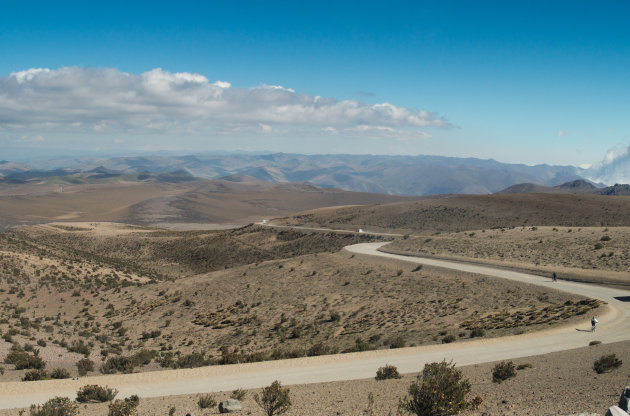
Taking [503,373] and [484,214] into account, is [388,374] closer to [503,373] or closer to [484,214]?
[503,373]

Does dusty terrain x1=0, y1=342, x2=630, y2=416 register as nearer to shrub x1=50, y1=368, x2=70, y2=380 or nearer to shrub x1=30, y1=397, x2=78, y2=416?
shrub x1=30, y1=397, x2=78, y2=416

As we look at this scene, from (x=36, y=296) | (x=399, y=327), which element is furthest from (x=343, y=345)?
(x=36, y=296)

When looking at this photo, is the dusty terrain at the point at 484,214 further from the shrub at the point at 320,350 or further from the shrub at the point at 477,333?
the shrub at the point at 320,350

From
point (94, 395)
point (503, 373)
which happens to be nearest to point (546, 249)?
point (503, 373)

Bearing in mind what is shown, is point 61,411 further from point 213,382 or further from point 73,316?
point 73,316

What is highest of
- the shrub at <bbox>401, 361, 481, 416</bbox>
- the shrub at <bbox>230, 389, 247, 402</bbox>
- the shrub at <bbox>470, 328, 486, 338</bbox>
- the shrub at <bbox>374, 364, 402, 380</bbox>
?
the shrub at <bbox>401, 361, 481, 416</bbox>

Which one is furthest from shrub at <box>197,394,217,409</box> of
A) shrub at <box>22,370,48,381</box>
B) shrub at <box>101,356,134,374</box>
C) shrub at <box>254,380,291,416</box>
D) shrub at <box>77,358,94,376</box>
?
shrub at <box>77,358,94,376</box>
